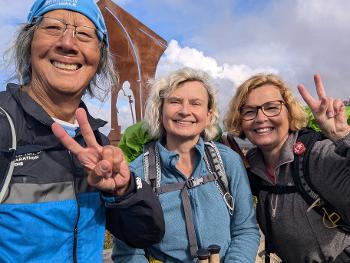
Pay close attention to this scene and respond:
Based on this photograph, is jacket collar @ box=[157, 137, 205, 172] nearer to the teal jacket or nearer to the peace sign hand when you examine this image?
the teal jacket

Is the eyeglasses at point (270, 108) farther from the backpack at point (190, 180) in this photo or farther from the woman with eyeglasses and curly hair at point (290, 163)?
the backpack at point (190, 180)

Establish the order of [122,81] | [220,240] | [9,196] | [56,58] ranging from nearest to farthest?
[9,196] → [56,58] → [220,240] → [122,81]

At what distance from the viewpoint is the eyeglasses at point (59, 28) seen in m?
1.71

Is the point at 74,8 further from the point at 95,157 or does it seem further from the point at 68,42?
the point at 95,157

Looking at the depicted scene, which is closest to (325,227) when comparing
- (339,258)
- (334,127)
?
(339,258)

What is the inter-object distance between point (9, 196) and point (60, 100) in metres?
0.55

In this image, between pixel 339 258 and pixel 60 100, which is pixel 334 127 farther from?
pixel 60 100

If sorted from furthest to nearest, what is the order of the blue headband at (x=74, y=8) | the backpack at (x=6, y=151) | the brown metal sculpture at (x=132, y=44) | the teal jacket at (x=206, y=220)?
the brown metal sculpture at (x=132, y=44) < the teal jacket at (x=206, y=220) < the blue headband at (x=74, y=8) < the backpack at (x=6, y=151)

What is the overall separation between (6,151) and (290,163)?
188 centimetres

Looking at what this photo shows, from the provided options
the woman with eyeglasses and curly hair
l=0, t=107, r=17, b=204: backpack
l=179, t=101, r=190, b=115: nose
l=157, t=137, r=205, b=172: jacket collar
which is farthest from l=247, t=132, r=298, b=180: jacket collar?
l=0, t=107, r=17, b=204: backpack

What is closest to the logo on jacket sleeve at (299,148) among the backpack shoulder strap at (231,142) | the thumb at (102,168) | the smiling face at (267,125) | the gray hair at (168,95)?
the smiling face at (267,125)

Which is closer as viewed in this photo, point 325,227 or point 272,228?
point 325,227

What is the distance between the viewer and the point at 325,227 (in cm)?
235

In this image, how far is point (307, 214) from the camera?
2.37m
